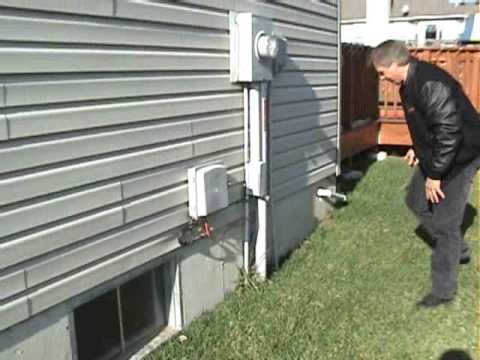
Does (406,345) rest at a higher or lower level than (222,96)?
lower

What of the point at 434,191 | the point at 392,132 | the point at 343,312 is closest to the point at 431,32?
the point at 392,132

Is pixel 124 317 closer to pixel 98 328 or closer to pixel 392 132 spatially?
pixel 98 328

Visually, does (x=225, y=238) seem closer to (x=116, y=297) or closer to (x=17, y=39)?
(x=116, y=297)

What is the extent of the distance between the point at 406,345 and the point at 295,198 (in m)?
2.15

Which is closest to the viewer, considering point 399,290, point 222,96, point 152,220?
point 152,220

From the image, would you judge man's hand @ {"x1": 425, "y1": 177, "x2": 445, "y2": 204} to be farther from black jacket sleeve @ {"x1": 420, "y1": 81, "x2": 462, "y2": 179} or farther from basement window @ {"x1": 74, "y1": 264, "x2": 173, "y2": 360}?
basement window @ {"x1": 74, "y1": 264, "x2": 173, "y2": 360}

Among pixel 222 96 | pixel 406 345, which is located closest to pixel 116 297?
pixel 222 96

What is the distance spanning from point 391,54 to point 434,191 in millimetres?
1002

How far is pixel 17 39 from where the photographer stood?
8.02ft

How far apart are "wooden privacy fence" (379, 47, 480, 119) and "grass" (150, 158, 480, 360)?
4.92 metres

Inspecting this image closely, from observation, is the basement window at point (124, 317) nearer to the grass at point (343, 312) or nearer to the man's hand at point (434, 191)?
the grass at point (343, 312)

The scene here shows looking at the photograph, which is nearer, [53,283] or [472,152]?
[53,283]

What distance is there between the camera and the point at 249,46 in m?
4.09

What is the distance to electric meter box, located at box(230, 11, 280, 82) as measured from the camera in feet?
13.4
